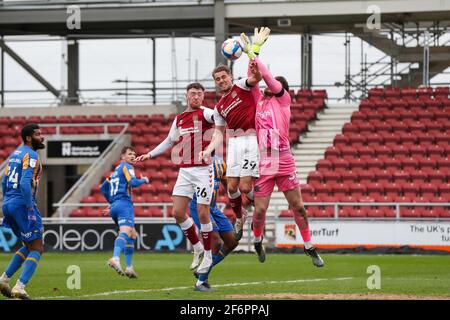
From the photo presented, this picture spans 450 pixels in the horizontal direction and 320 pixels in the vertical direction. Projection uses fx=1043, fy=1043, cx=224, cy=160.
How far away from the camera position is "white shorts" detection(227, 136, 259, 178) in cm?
1517

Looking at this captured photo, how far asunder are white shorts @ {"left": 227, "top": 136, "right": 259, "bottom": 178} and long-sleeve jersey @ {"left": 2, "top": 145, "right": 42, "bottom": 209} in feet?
9.61

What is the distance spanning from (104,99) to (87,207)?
24.4 ft

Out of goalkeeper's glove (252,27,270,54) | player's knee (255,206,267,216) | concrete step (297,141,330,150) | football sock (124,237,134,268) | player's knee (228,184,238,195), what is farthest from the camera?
concrete step (297,141,330,150)

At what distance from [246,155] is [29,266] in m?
3.51

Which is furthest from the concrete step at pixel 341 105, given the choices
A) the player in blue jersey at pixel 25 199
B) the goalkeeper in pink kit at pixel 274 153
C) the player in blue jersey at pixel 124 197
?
the player in blue jersey at pixel 25 199

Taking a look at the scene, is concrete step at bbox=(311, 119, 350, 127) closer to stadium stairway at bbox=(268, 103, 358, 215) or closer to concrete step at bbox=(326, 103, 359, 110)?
stadium stairway at bbox=(268, 103, 358, 215)

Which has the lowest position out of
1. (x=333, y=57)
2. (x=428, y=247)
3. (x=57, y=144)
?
(x=428, y=247)

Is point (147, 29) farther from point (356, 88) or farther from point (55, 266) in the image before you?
point (55, 266)

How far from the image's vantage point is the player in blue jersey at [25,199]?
14.1 m

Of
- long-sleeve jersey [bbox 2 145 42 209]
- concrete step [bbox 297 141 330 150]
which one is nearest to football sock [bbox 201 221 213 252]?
long-sleeve jersey [bbox 2 145 42 209]

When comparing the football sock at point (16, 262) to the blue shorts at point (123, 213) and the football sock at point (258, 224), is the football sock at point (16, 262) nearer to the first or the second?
the football sock at point (258, 224)

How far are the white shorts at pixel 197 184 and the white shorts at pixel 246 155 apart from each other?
0.55m

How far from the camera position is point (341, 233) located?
28.8 meters
